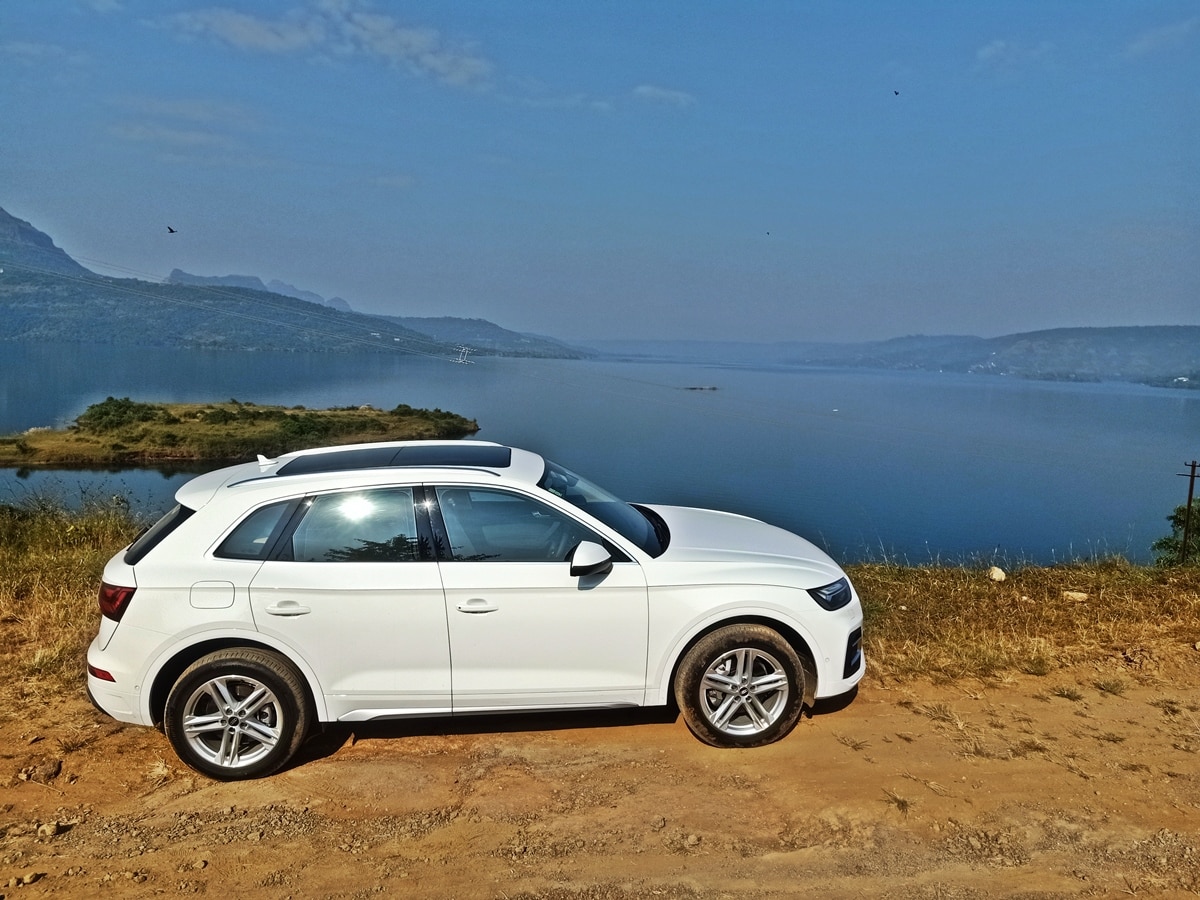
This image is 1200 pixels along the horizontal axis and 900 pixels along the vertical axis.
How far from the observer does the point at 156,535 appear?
13.6ft

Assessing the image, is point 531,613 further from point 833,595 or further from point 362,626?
point 833,595

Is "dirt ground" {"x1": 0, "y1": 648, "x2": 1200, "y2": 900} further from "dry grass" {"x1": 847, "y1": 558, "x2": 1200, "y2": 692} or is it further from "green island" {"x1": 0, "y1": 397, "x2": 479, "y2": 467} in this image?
"green island" {"x1": 0, "y1": 397, "x2": 479, "y2": 467}

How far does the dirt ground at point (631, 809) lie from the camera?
3.20 metres

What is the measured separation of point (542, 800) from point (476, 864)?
22.7 inches

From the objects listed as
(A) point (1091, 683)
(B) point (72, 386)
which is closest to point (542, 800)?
(A) point (1091, 683)

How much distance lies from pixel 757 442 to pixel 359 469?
133 ft

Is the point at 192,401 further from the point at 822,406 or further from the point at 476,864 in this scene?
the point at 476,864

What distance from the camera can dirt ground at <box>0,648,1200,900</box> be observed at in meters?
3.20

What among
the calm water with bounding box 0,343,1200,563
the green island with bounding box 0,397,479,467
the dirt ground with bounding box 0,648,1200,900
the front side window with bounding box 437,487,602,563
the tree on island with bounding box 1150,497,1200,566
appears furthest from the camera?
the green island with bounding box 0,397,479,467

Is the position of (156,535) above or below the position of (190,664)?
above

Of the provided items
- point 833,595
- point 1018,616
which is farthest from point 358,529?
point 1018,616

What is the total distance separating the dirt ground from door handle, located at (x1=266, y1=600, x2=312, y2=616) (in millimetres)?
908

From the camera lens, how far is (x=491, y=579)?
4.11 metres

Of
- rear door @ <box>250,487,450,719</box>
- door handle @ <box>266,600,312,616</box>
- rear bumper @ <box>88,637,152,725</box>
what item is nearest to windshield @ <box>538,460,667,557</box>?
rear door @ <box>250,487,450,719</box>
